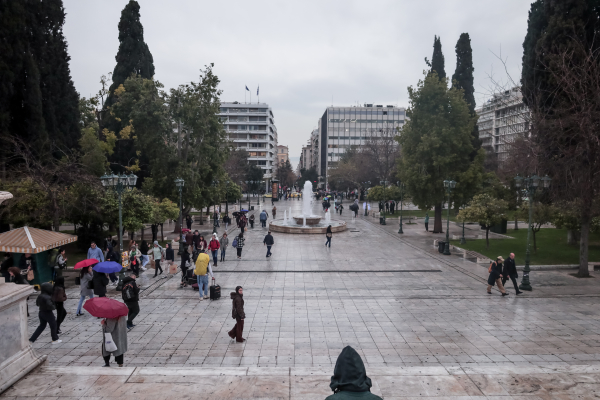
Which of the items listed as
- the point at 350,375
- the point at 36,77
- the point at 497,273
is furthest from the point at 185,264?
the point at 36,77

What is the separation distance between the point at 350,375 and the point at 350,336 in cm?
670

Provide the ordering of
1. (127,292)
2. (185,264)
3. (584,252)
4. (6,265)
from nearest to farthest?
(127,292) → (6,265) → (185,264) → (584,252)

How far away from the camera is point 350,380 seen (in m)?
3.39

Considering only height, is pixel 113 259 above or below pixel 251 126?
below

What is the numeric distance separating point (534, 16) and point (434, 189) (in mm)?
11511

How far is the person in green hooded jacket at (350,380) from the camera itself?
10.9 feet

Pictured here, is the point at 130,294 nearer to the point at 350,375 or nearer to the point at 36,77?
the point at 350,375

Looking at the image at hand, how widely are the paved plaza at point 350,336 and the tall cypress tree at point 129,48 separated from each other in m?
28.4

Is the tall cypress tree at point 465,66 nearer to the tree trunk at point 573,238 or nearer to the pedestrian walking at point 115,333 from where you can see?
the tree trunk at point 573,238

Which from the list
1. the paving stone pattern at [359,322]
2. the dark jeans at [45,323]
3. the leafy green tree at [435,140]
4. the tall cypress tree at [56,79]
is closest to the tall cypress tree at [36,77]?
the tall cypress tree at [56,79]

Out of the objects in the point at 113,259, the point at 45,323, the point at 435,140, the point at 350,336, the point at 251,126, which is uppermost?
the point at 251,126

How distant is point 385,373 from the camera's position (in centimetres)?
700

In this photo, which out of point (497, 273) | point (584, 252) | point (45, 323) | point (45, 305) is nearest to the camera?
point (45, 305)

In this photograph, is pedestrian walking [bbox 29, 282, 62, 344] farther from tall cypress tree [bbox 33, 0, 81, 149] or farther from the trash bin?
tall cypress tree [bbox 33, 0, 81, 149]
